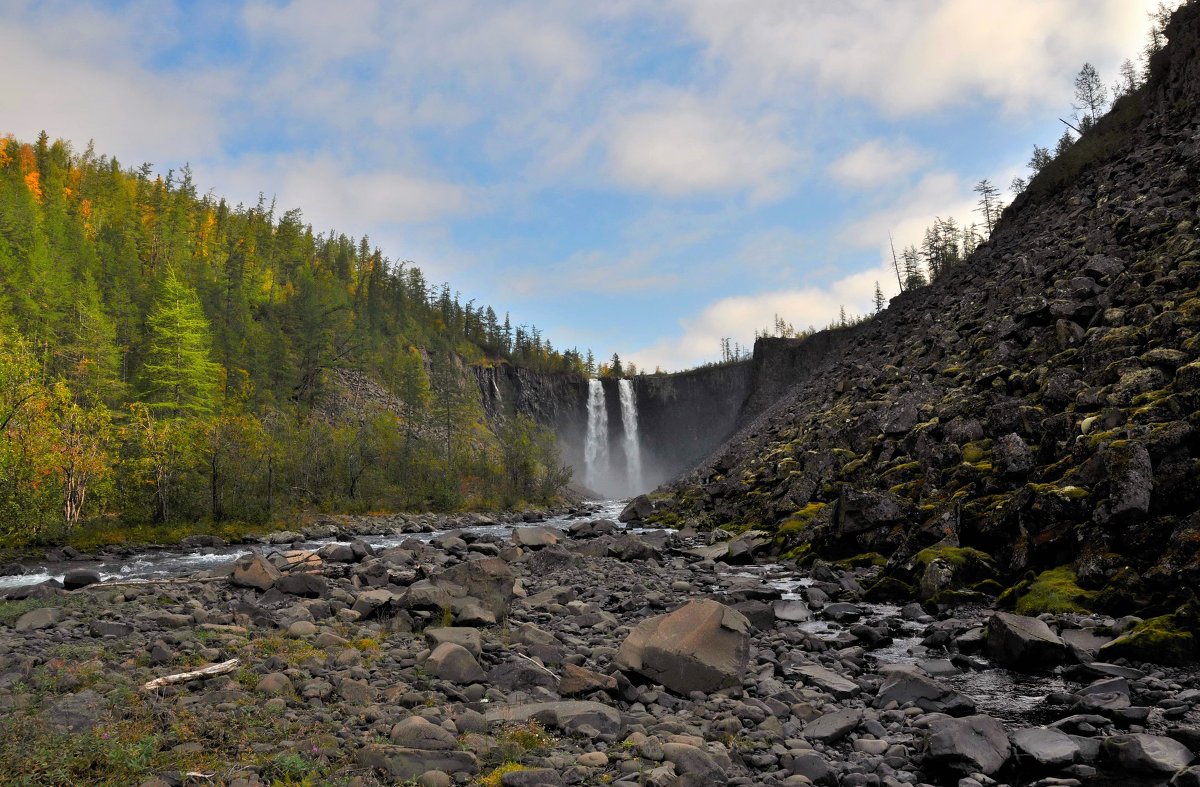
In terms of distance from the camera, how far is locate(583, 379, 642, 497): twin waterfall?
351 ft

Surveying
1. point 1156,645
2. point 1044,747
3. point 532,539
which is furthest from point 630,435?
point 1044,747

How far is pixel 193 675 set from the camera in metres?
8.75

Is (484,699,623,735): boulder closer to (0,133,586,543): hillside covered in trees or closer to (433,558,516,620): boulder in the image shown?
(433,558,516,620): boulder

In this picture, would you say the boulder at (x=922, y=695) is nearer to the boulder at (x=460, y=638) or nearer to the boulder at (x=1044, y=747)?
the boulder at (x=1044, y=747)

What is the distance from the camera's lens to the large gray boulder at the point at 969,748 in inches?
259

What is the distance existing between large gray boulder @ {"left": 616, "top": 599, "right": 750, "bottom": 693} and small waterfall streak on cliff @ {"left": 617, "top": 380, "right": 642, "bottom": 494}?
95.9 meters

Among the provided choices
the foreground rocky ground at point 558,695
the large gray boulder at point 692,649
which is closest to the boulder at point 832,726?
the foreground rocky ground at point 558,695

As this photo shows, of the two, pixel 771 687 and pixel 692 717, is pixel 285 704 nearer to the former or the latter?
pixel 692 717

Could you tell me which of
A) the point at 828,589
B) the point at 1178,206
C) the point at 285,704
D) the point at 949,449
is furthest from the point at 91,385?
the point at 1178,206

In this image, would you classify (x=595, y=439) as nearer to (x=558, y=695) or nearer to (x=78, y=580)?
(x=78, y=580)

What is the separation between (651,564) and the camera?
73.9ft

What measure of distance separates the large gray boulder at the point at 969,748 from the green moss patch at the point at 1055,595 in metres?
5.82

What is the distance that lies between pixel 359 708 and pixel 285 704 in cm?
95

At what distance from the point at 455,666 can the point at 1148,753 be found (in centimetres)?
866
